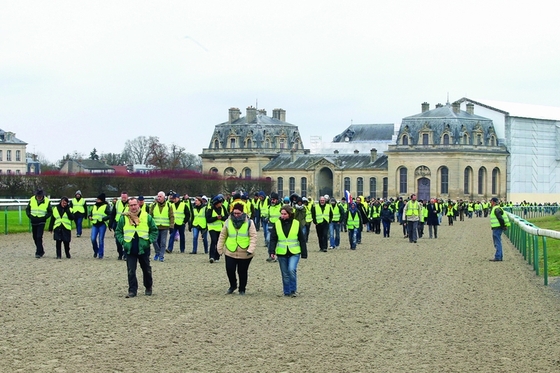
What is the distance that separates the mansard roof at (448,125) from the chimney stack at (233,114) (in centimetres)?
2333

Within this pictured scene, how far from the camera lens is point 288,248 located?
17.2 metres

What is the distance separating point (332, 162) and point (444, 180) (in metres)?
13.0

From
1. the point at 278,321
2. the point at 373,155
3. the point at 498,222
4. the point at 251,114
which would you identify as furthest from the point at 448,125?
the point at 278,321

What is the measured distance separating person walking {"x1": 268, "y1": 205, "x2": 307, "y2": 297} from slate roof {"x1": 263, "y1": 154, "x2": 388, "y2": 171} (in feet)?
312

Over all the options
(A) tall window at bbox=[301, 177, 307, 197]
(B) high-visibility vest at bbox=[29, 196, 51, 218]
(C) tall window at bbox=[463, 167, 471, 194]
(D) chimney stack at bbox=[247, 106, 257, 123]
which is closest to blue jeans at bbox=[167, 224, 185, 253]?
(B) high-visibility vest at bbox=[29, 196, 51, 218]

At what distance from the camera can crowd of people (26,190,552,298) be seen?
17.1m

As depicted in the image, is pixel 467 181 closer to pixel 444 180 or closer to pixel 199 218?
pixel 444 180

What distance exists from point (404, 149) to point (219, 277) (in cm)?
9009

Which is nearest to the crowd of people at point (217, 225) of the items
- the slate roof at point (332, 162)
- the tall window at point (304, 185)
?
the slate roof at point (332, 162)

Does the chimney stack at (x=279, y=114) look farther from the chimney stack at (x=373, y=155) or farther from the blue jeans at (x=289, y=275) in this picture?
the blue jeans at (x=289, y=275)

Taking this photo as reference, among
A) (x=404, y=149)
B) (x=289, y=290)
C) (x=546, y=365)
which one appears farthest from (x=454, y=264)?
(x=404, y=149)

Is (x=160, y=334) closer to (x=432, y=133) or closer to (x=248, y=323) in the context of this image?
(x=248, y=323)

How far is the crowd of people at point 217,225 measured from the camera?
17094 millimetres

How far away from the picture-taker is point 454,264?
25688 millimetres
